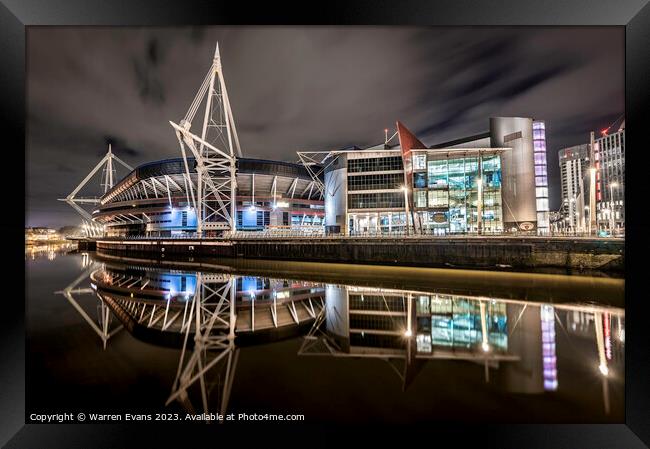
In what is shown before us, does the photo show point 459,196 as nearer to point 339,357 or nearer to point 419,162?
point 419,162

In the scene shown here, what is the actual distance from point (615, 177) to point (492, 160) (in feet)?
37.6

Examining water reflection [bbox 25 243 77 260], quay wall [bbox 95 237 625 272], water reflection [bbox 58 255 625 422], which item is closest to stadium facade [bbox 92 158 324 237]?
water reflection [bbox 25 243 77 260]

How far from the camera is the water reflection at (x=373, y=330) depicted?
514 cm

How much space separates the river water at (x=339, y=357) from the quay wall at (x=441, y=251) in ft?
26.5

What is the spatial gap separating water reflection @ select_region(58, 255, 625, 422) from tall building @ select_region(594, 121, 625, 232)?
12.4 feet

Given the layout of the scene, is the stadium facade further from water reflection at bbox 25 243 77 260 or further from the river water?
the river water

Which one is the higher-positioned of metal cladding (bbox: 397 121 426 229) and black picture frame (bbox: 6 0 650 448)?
metal cladding (bbox: 397 121 426 229)

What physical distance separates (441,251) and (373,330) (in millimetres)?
15881

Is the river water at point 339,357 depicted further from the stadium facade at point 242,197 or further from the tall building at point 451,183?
the stadium facade at point 242,197

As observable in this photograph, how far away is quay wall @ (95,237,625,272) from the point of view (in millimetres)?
17250
